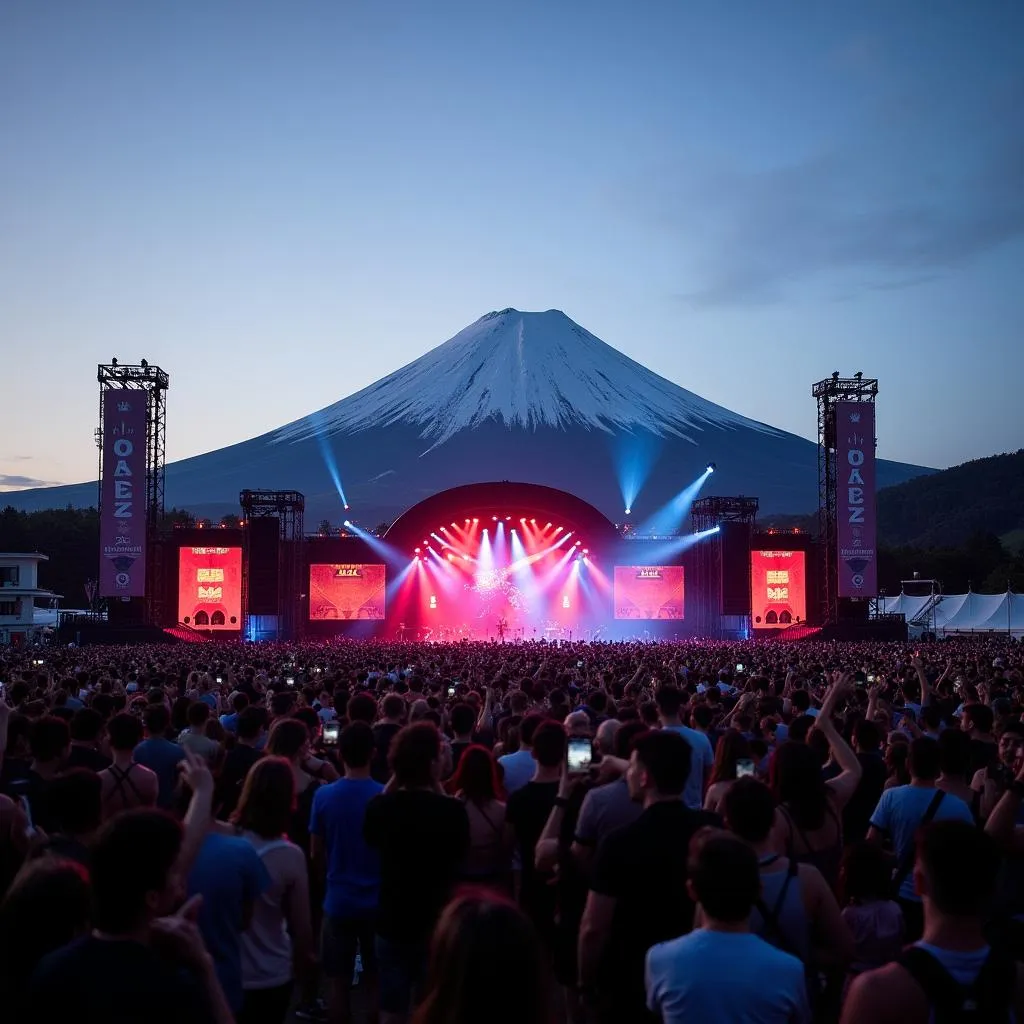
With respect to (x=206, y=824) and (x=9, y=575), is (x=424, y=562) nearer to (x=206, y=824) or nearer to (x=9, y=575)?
(x=9, y=575)

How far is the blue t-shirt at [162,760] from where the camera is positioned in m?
6.30

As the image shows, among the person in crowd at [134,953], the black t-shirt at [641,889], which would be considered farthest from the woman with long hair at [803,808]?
the person in crowd at [134,953]

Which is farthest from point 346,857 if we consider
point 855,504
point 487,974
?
point 855,504

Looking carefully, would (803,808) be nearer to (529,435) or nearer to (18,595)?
(18,595)

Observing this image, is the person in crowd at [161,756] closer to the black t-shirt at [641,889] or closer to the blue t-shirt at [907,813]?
the black t-shirt at [641,889]

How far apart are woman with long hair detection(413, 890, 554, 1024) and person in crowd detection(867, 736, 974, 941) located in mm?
3332

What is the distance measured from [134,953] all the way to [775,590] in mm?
42624

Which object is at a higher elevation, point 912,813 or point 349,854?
point 912,813

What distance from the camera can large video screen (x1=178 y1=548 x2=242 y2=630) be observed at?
41.3 m

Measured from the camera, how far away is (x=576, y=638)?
146 ft

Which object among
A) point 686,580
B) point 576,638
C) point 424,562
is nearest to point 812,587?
point 686,580

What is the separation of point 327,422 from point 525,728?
141 metres

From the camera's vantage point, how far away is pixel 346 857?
4.65 m

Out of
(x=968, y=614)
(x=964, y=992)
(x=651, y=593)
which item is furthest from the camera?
(x=651, y=593)
